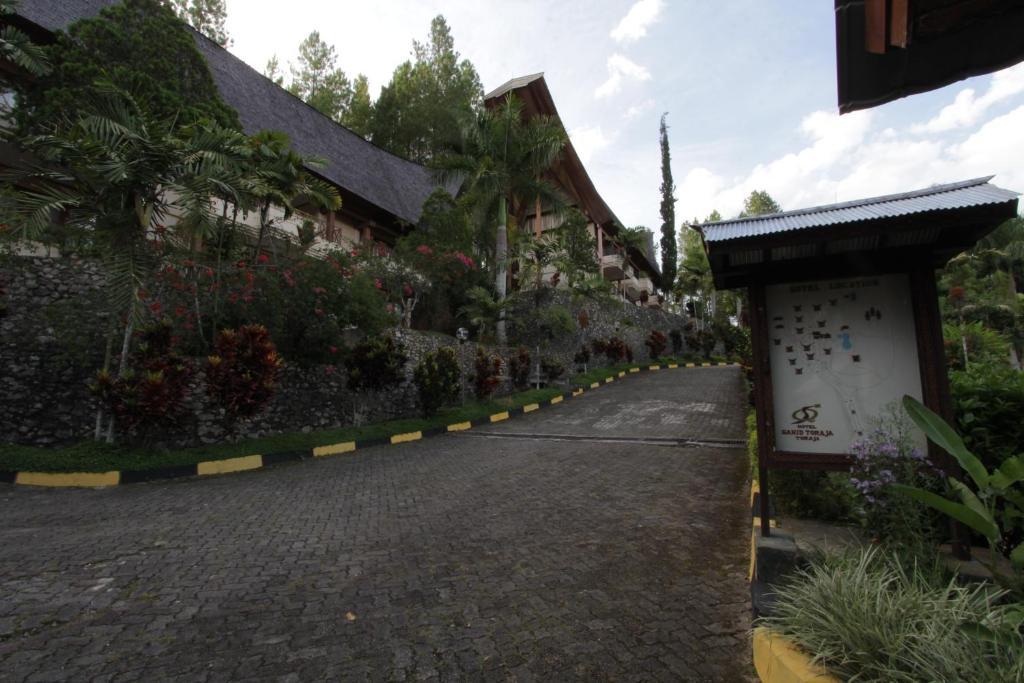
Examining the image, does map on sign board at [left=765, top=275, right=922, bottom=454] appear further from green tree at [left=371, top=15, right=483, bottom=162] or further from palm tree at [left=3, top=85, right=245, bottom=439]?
green tree at [left=371, top=15, right=483, bottom=162]

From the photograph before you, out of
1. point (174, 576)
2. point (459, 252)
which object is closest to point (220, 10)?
point (459, 252)

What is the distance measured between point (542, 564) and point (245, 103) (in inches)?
822

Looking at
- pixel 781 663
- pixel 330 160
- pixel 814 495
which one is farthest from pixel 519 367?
pixel 781 663

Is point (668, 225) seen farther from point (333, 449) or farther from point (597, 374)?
point (333, 449)

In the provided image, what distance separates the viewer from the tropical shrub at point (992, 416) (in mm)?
3379

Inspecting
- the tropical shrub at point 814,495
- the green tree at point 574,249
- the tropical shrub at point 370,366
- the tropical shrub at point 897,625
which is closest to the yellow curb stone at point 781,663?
the tropical shrub at point 897,625

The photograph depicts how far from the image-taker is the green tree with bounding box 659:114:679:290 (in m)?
38.5

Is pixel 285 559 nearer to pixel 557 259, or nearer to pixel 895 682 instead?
pixel 895 682

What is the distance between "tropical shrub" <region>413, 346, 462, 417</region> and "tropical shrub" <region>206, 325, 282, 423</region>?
3.84 meters

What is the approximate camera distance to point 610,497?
228 inches

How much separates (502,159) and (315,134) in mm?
9214

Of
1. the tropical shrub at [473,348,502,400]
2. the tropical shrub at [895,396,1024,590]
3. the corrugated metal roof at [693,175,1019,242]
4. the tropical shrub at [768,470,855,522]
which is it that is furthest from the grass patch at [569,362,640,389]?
the tropical shrub at [895,396,1024,590]

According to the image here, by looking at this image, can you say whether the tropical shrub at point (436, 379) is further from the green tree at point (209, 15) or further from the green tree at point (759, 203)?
the green tree at point (759, 203)

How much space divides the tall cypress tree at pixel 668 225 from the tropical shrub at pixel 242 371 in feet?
113
